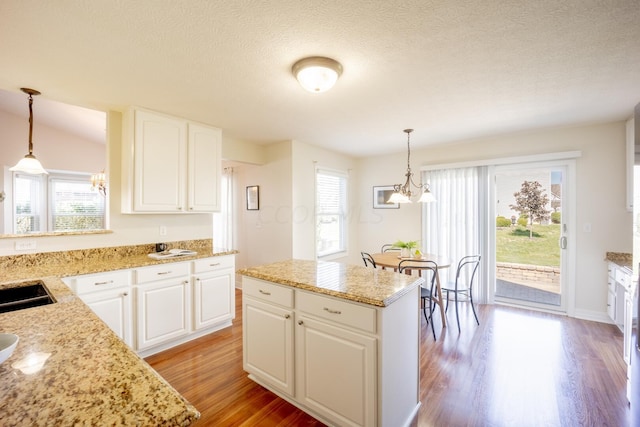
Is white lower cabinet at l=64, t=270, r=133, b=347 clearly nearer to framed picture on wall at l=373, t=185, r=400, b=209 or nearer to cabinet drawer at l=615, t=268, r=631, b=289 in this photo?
framed picture on wall at l=373, t=185, r=400, b=209

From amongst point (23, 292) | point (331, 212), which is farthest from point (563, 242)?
point (23, 292)

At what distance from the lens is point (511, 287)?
396 cm

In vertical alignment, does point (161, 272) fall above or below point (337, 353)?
above

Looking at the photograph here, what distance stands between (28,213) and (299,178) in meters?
4.48

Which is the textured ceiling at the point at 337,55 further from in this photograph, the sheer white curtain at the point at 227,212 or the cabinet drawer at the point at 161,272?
the sheer white curtain at the point at 227,212

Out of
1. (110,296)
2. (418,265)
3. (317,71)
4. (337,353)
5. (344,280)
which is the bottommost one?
(337,353)

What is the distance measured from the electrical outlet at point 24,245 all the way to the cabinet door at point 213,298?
4.34ft

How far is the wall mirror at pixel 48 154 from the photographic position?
3.91 m

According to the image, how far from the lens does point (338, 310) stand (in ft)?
5.33

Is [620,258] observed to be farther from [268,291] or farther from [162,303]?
[162,303]

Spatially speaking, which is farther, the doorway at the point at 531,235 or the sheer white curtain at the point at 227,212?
the sheer white curtain at the point at 227,212

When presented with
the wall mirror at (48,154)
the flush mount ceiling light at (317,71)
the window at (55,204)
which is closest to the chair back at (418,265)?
the flush mount ceiling light at (317,71)

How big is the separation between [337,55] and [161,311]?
104 inches

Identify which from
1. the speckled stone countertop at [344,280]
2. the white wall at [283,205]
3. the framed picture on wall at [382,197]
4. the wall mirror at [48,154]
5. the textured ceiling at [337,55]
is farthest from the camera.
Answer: the framed picture on wall at [382,197]
